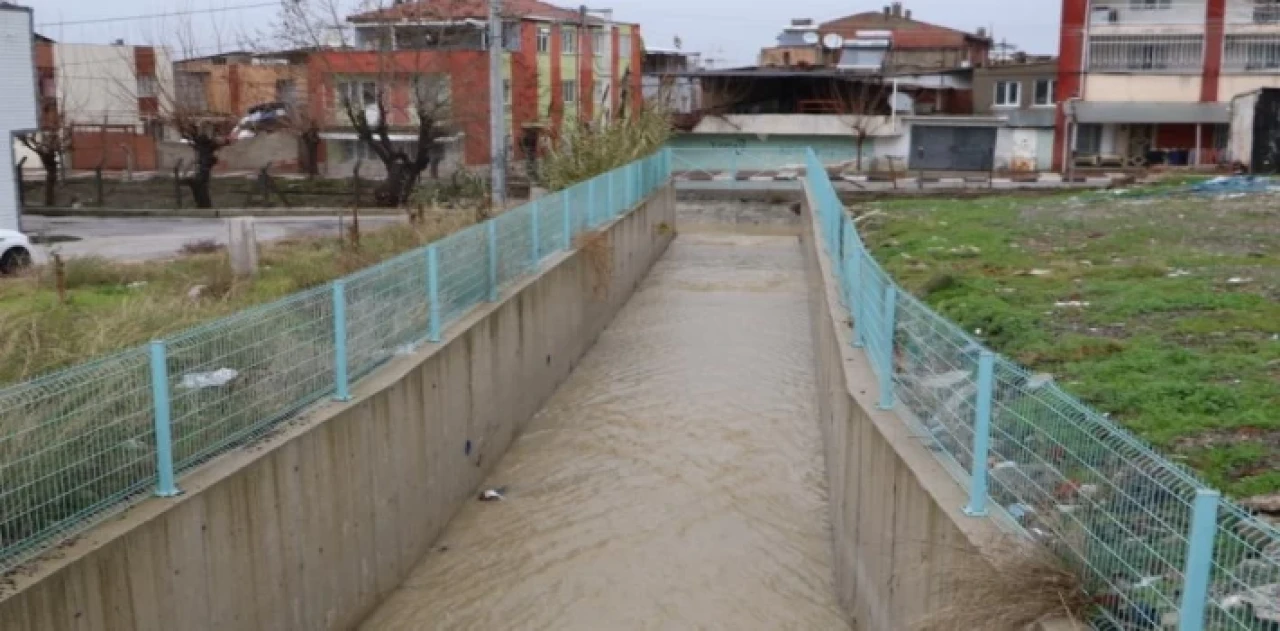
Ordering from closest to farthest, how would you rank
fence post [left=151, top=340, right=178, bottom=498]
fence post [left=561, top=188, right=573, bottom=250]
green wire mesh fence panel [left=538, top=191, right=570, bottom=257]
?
fence post [left=151, top=340, right=178, bottom=498] < green wire mesh fence panel [left=538, top=191, right=570, bottom=257] < fence post [left=561, top=188, right=573, bottom=250]

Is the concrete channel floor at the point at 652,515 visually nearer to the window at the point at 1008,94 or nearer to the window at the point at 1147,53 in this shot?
the window at the point at 1147,53

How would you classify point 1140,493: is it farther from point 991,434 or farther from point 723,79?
point 723,79

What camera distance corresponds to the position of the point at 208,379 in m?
6.82

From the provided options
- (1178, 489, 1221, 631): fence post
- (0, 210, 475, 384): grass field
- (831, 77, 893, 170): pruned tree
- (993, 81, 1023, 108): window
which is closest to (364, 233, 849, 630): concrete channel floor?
(0, 210, 475, 384): grass field

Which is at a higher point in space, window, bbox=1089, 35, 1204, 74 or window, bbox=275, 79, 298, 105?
window, bbox=1089, 35, 1204, 74

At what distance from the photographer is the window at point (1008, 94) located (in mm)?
52656

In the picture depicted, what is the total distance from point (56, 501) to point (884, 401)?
4.78 m

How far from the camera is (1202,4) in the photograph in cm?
4403

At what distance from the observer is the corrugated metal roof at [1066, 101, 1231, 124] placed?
4338cm

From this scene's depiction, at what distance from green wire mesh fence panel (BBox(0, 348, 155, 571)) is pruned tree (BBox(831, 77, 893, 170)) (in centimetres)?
4567

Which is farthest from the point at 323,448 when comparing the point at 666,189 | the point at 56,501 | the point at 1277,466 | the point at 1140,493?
the point at 666,189

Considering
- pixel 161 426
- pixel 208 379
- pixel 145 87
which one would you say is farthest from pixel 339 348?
pixel 145 87

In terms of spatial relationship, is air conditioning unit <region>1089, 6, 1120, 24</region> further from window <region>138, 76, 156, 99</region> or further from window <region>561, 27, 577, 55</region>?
window <region>138, 76, 156, 99</region>

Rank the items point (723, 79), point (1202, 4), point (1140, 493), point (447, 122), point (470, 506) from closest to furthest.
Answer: point (1140, 493) < point (470, 506) < point (447, 122) < point (1202, 4) < point (723, 79)
